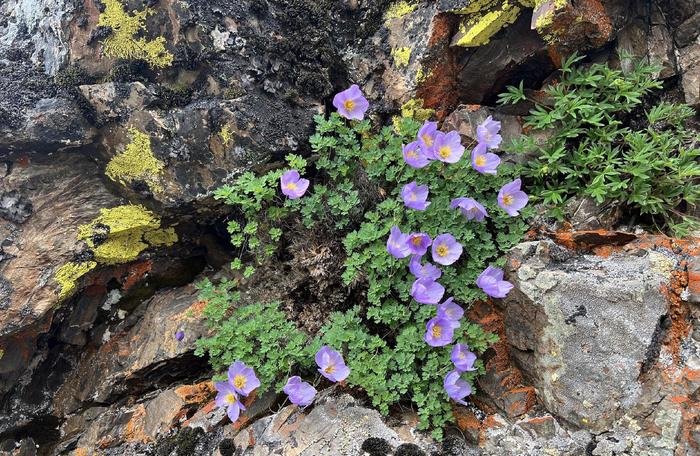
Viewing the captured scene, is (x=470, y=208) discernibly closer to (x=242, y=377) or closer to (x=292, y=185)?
(x=292, y=185)

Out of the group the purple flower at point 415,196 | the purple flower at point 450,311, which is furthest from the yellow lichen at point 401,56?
the purple flower at point 450,311

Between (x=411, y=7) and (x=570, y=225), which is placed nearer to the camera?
(x=570, y=225)

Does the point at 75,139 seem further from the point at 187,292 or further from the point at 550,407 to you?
the point at 550,407

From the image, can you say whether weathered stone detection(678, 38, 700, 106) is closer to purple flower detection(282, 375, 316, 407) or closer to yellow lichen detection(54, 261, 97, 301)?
purple flower detection(282, 375, 316, 407)

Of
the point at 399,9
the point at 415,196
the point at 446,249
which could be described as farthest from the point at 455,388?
the point at 399,9

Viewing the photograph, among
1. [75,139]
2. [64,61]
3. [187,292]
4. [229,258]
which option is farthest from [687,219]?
[64,61]

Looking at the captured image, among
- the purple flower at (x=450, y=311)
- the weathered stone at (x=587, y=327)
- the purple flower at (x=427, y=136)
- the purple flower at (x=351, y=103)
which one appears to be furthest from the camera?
the purple flower at (x=351, y=103)

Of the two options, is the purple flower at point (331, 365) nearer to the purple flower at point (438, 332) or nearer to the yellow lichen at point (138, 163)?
the purple flower at point (438, 332)
